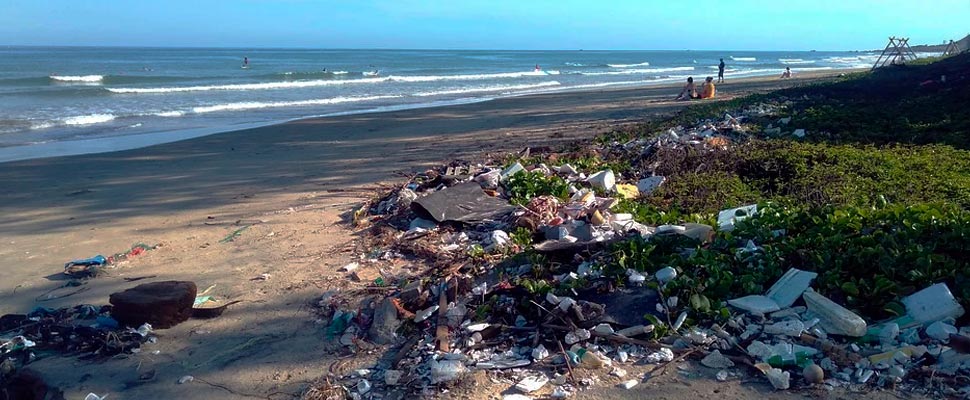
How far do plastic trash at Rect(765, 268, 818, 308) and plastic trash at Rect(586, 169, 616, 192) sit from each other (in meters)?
2.98

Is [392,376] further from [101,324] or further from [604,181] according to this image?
[604,181]

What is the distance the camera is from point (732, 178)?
23.4ft

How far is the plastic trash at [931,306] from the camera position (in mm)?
3572

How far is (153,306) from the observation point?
14.1 feet

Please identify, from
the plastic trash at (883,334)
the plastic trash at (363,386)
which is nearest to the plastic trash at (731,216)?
the plastic trash at (883,334)

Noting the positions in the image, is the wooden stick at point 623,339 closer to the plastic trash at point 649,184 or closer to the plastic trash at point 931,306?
the plastic trash at point 931,306

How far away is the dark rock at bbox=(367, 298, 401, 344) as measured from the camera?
13.1 feet

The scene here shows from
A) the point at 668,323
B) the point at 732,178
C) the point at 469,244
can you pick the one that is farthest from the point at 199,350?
the point at 732,178

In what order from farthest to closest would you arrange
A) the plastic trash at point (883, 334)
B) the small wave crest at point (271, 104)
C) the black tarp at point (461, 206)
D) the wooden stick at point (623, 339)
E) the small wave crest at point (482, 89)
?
the small wave crest at point (482, 89), the small wave crest at point (271, 104), the black tarp at point (461, 206), the wooden stick at point (623, 339), the plastic trash at point (883, 334)

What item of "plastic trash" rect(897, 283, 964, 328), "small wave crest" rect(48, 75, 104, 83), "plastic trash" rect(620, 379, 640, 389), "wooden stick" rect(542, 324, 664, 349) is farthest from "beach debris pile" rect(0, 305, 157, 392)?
"small wave crest" rect(48, 75, 104, 83)

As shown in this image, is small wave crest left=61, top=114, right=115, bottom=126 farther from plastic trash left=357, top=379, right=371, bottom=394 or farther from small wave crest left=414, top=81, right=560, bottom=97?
plastic trash left=357, top=379, right=371, bottom=394

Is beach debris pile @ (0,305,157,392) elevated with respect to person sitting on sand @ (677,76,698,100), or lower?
lower

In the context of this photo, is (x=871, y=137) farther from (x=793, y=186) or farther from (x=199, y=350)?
(x=199, y=350)

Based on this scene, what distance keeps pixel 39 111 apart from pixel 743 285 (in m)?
21.2
